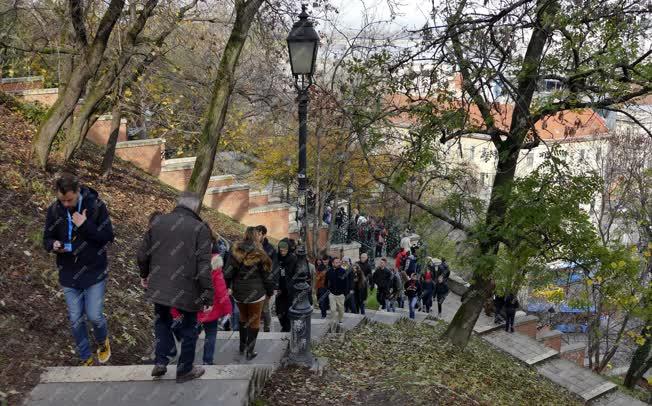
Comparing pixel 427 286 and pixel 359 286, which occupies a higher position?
pixel 359 286

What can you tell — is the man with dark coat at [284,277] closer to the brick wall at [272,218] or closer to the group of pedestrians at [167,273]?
the group of pedestrians at [167,273]

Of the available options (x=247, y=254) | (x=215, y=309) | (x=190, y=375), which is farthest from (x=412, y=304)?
(x=190, y=375)

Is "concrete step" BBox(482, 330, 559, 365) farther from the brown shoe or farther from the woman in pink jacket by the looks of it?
the brown shoe

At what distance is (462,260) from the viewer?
31.0 feet

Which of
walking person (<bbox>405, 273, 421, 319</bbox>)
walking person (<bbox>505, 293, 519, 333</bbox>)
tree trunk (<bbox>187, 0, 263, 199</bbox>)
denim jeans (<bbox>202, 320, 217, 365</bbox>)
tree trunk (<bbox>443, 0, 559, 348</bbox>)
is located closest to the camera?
denim jeans (<bbox>202, 320, 217, 365</bbox>)

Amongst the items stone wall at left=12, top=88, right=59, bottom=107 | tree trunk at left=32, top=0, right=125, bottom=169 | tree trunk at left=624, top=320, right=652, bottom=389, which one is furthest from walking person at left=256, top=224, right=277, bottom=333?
tree trunk at left=624, top=320, right=652, bottom=389

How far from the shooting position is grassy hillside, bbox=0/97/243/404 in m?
5.41

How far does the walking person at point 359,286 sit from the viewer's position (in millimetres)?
12700

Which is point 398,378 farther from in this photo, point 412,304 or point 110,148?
point 110,148

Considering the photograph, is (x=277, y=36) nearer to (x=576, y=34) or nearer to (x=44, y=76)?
(x=576, y=34)

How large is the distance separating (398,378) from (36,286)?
4.34 metres

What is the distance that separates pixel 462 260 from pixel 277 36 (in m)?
6.22

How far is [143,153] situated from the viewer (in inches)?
780

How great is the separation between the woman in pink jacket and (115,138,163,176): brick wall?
15010mm
